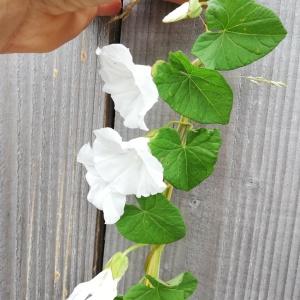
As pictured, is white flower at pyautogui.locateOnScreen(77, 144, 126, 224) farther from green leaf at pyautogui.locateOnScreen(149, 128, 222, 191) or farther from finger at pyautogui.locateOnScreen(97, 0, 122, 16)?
finger at pyautogui.locateOnScreen(97, 0, 122, 16)

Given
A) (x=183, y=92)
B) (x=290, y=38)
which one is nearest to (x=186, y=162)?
(x=183, y=92)

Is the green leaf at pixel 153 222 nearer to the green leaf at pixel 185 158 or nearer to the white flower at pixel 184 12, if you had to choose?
the green leaf at pixel 185 158

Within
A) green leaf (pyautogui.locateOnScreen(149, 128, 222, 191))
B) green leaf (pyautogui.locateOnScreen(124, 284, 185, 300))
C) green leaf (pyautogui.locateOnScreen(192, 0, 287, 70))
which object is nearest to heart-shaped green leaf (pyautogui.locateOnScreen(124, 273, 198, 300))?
green leaf (pyautogui.locateOnScreen(124, 284, 185, 300))

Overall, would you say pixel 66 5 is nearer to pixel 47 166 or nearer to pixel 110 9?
pixel 110 9

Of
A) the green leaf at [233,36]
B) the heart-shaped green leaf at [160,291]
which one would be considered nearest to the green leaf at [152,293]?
the heart-shaped green leaf at [160,291]

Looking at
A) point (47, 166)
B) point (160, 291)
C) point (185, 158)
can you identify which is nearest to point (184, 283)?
point (160, 291)
